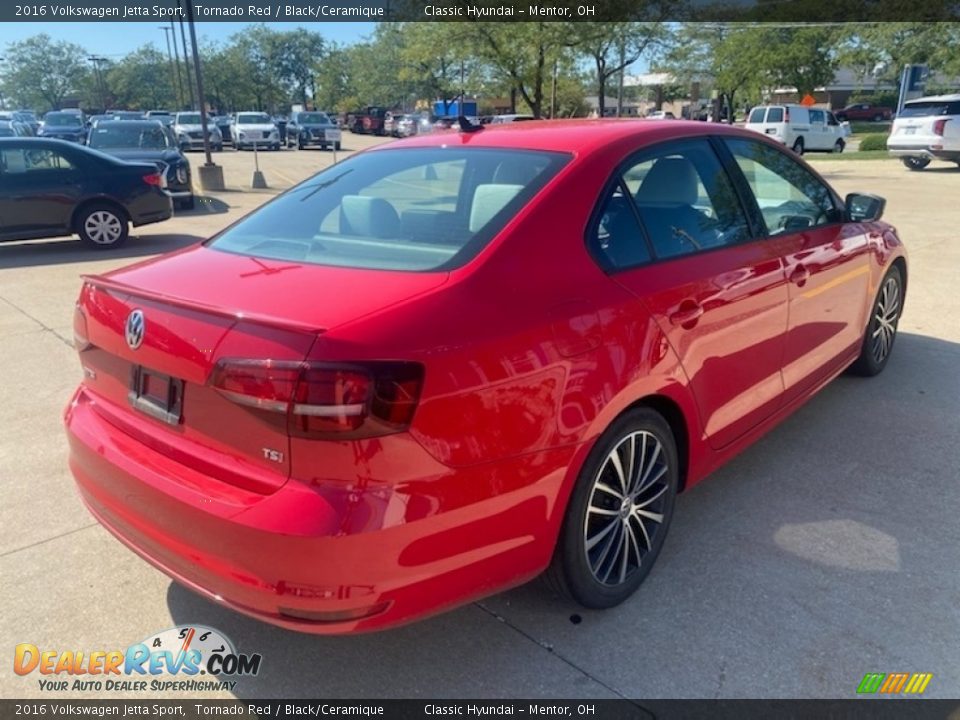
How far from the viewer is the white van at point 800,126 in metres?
28.5

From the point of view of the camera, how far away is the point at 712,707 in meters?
2.29

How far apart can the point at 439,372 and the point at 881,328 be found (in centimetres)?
399

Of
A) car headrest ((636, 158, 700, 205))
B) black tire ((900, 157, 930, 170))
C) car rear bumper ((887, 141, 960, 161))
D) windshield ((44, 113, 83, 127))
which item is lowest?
black tire ((900, 157, 930, 170))

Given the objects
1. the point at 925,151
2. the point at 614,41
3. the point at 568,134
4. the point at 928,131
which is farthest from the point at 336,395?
the point at 614,41

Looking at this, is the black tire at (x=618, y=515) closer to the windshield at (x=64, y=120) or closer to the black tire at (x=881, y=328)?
the black tire at (x=881, y=328)

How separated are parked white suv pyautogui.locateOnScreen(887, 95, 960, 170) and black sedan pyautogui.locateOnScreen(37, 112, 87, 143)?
25.8 meters

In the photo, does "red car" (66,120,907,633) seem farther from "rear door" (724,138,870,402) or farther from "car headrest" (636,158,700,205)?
"rear door" (724,138,870,402)

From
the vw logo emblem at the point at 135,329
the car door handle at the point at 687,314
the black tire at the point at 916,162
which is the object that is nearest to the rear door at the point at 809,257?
the car door handle at the point at 687,314

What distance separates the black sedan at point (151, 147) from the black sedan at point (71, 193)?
2.87m

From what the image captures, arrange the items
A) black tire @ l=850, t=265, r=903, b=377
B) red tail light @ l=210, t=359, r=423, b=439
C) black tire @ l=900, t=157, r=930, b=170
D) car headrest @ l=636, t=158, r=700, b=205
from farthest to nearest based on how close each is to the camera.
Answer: black tire @ l=900, t=157, r=930, b=170
black tire @ l=850, t=265, r=903, b=377
car headrest @ l=636, t=158, r=700, b=205
red tail light @ l=210, t=359, r=423, b=439

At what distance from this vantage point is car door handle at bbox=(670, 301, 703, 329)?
8.91 ft

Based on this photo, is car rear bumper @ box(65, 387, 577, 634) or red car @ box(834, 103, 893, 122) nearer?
car rear bumper @ box(65, 387, 577, 634)

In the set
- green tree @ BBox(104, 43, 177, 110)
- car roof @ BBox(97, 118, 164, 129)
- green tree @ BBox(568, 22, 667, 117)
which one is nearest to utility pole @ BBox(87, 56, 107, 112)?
green tree @ BBox(104, 43, 177, 110)

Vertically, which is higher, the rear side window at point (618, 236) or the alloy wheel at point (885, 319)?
the rear side window at point (618, 236)
